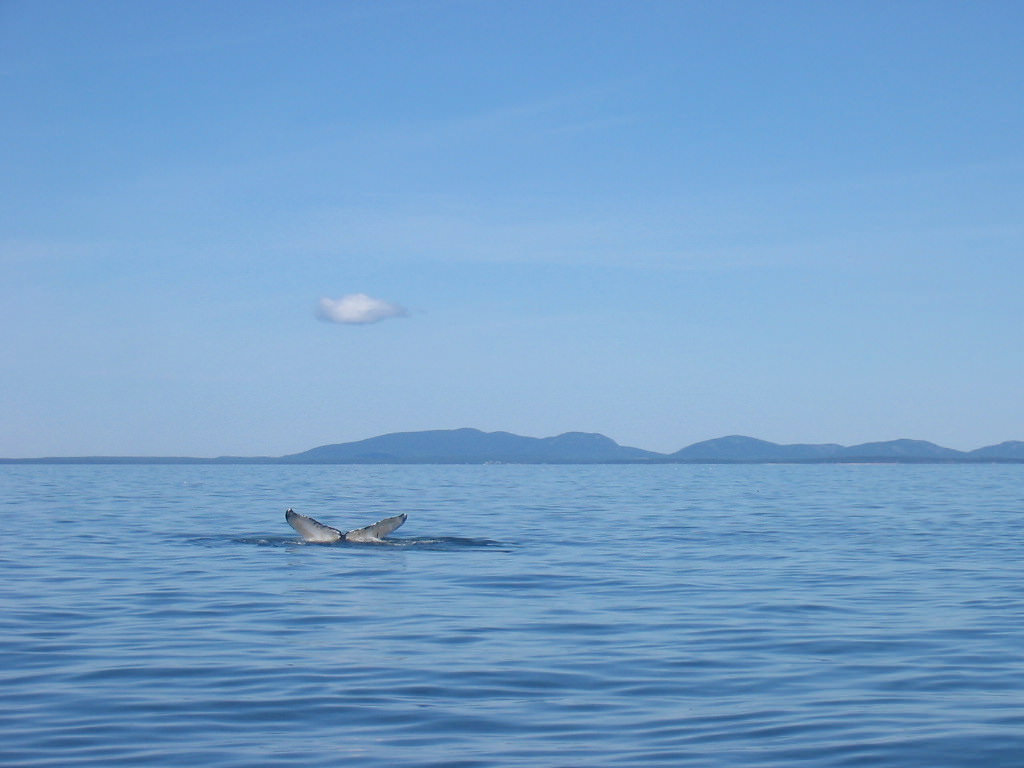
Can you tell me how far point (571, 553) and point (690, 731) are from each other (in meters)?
15.8

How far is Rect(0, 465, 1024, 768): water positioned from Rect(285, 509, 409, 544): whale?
0.80 metres

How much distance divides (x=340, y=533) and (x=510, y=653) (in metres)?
14.9

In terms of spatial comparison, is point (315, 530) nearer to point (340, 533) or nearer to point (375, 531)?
point (340, 533)

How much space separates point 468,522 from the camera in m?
37.1

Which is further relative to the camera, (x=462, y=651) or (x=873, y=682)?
(x=462, y=651)

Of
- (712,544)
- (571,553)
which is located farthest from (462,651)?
(712,544)

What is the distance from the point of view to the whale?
90.4 feet

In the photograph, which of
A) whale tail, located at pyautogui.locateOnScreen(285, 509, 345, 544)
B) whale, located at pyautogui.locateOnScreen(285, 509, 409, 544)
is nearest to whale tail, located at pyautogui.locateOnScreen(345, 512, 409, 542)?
whale, located at pyautogui.locateOnScreen(285, 509, 409, 544)

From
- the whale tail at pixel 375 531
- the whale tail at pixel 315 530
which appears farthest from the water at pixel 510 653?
the whale tail at pixel 315 530

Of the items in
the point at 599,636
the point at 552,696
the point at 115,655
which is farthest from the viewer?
the point at 599,636

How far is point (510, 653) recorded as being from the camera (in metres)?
13.3

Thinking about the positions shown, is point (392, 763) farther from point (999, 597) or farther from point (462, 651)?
point (999, 597)

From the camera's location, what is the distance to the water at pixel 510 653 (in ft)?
30.9

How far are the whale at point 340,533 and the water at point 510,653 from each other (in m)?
0.80
